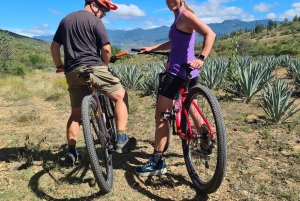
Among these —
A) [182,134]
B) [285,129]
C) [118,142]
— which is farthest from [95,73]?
[285,129]

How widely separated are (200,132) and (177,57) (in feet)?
2.32

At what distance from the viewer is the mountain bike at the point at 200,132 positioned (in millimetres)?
2020

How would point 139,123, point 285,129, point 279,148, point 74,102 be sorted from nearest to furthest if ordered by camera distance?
point 74,102 → point 279,148 → point 285,129 → point 139,123

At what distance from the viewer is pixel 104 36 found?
2.62 m

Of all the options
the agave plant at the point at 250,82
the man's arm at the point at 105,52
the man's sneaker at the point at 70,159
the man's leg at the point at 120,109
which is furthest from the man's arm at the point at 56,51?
the agave plant at the point at 250,82

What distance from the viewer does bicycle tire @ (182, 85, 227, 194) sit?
6.48 ft

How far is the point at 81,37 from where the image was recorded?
259 centimetres

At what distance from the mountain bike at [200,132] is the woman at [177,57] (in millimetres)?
98

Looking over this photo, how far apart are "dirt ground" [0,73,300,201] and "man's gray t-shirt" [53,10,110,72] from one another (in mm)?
1153

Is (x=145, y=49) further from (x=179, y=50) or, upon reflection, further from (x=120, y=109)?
(x=120, y=109)

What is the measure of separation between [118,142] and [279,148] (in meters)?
1.90

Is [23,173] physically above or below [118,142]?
below

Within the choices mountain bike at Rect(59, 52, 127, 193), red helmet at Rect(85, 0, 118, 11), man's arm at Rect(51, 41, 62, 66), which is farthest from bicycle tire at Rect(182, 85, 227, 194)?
man's arm at Rect(51, 41, 62, 66)

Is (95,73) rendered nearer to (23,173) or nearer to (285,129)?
(23,173)
